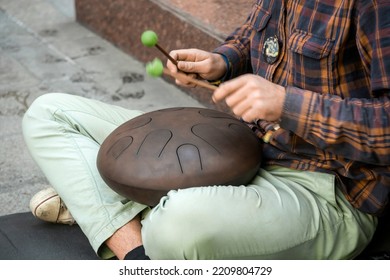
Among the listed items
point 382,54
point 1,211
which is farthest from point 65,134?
point 382,54

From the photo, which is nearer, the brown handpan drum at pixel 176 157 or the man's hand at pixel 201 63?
the brown handpan drum at pixel 176 157

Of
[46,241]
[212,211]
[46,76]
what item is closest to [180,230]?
[212,211]

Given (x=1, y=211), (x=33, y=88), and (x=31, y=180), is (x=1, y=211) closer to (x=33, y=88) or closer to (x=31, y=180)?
(x=31, y=180)

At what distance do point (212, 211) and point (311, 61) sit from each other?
389 millimetres

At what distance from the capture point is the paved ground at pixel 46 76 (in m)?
2.44

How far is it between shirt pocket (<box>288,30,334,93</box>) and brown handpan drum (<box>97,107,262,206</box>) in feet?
0.66

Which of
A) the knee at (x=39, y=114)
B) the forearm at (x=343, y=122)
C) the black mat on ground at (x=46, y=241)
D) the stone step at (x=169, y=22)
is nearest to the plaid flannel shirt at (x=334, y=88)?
the forearm at (x=343, y=122)

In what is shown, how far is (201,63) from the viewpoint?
1696 mm

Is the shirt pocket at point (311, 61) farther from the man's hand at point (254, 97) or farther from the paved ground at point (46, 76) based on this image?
the paved ground at point (46, 76)

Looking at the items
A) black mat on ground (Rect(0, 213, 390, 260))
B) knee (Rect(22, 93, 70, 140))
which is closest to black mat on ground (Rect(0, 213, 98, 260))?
black mat on ground (Rect(0, 213, 390, 260))

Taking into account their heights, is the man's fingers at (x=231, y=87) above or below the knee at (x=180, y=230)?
above

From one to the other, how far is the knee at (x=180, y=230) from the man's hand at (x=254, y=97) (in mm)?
225

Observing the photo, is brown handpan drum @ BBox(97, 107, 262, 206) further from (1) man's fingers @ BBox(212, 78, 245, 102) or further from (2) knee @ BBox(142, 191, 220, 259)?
(1) man's fingers @ BBox(212, 78, 245, 102)

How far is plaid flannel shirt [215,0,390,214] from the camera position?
1.32m
